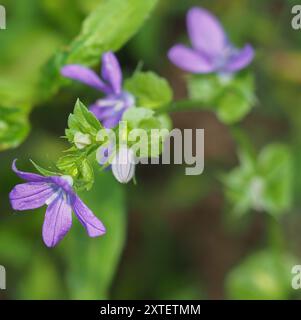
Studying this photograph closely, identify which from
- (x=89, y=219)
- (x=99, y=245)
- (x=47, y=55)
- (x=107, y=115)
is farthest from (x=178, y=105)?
(x=47, y=55)

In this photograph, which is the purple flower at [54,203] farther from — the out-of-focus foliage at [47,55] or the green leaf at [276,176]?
the green leaf at [276,176]

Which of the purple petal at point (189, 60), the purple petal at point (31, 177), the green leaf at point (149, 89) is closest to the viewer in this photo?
the purple petal at point (31, 177)

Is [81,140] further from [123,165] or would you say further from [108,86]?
[108,86]

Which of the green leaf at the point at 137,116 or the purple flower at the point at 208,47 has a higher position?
the purple flower at the point at 208,47

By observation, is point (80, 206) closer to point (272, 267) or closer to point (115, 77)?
point (115, 77)

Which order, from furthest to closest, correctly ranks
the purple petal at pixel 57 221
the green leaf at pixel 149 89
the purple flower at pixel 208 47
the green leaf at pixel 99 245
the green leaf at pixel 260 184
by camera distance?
the green leaf at pixel 260 184
the green leaf at pixel 99 245
the purple flower at pixel 208 47
the green leaf at pixel 149 89
the purple petal at pixel 57 221

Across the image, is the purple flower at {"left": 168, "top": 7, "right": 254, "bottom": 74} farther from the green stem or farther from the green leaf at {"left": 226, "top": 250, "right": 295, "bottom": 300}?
the green leaf at {"left": 226, "top": 250, "right": 295, "bottom": 300}

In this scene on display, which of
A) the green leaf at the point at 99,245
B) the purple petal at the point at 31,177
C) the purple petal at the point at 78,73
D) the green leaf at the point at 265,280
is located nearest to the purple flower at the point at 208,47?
the purple petal at the point at 78,73

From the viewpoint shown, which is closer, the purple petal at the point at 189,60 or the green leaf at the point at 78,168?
the green leaf at the point at 78,168
